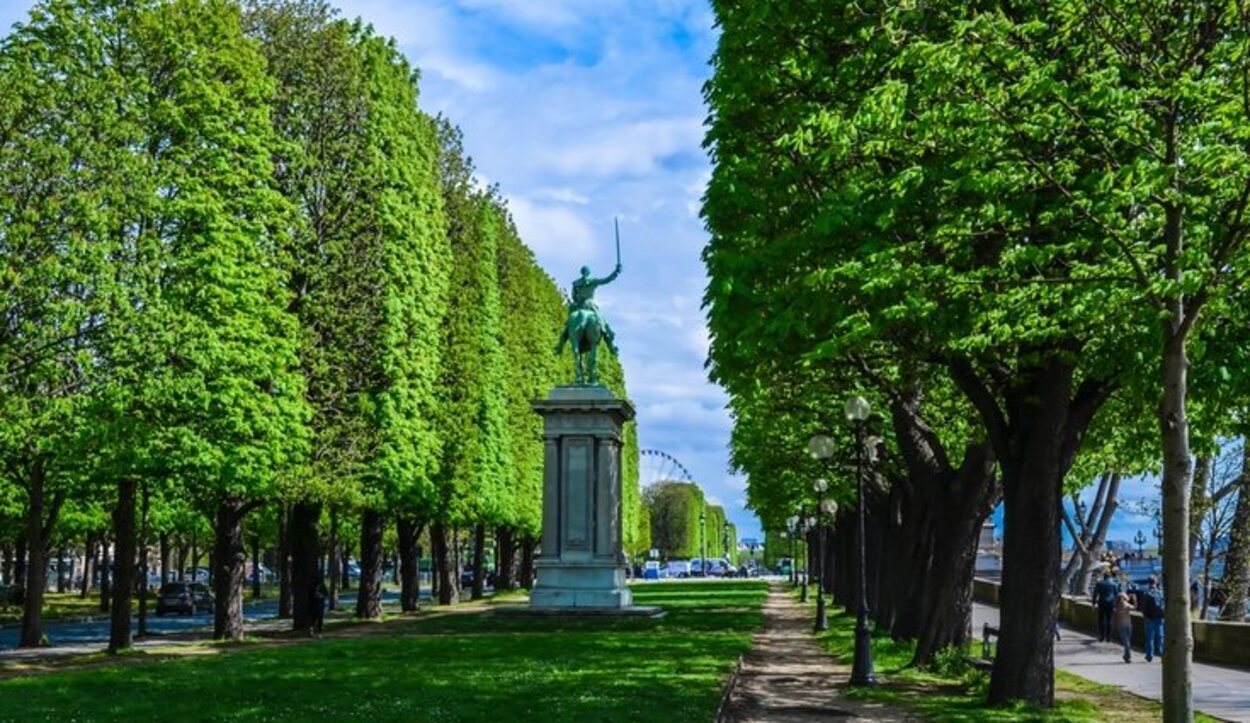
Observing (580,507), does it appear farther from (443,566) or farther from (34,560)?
(443,566)

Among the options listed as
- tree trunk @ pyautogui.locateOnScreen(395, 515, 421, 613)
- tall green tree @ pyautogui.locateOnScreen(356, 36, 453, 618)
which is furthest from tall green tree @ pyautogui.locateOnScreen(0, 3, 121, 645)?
tree trunk @ pyautogui.locateOnScreen(395, 515, 421, 613)

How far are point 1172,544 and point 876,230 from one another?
615 centimetres

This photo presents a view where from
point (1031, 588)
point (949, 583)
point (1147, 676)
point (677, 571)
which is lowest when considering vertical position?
point (677, 571)

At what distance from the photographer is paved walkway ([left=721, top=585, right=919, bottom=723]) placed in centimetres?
1906

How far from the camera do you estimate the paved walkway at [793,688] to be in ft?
62.5

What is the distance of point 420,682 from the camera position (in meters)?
21.1

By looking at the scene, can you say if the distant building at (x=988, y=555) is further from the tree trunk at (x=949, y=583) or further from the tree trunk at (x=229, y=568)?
the tree trunk at (x=949, y=583)

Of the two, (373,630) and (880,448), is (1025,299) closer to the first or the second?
(880,448)

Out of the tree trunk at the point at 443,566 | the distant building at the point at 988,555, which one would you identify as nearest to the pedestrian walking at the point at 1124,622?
the tree trunk at the point at 443,566

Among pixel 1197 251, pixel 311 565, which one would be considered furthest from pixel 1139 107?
pixel 311 565

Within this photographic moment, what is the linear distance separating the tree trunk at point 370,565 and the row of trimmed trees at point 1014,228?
25.4 meters

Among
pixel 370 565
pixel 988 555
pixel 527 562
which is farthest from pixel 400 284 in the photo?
pixel 988 555

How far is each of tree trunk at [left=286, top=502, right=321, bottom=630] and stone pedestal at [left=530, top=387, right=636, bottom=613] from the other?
668 cm

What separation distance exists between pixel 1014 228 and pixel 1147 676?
48.4 feet
